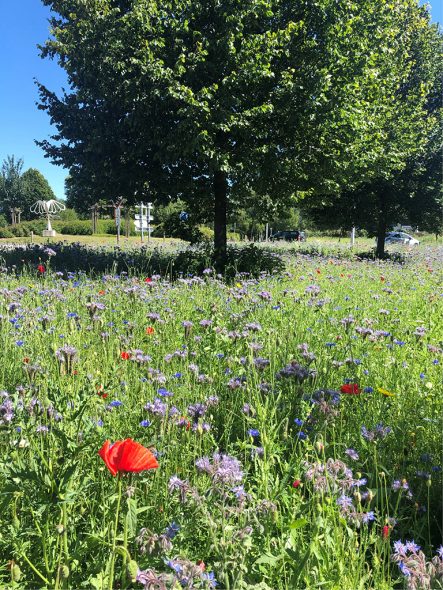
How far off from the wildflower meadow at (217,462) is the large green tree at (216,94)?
5.79 metres

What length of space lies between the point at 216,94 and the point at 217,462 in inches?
341

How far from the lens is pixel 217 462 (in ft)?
5.05

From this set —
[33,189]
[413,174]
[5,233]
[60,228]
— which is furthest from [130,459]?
[33,189]

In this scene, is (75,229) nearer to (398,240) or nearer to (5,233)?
(5,233)

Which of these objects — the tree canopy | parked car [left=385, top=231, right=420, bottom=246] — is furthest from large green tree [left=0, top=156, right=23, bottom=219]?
parked car [left=385, top=231, right=420, bottom=246]

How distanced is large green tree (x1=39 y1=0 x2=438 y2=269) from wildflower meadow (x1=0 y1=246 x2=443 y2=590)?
19.0ft

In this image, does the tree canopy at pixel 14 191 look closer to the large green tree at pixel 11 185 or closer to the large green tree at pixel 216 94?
the large green tree at pixel 11 185

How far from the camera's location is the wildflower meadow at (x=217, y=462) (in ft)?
4.52

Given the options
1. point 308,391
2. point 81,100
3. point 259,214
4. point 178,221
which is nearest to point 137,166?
point 81,100

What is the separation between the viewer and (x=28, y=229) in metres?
45.5

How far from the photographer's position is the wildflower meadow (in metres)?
1.38

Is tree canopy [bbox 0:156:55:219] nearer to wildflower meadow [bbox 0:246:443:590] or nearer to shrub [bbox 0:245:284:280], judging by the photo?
shrub [bbox 0:245:284:280]

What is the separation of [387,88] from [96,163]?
830 centimetres

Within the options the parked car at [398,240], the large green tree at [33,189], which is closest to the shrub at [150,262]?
the parked car at [398,240]
